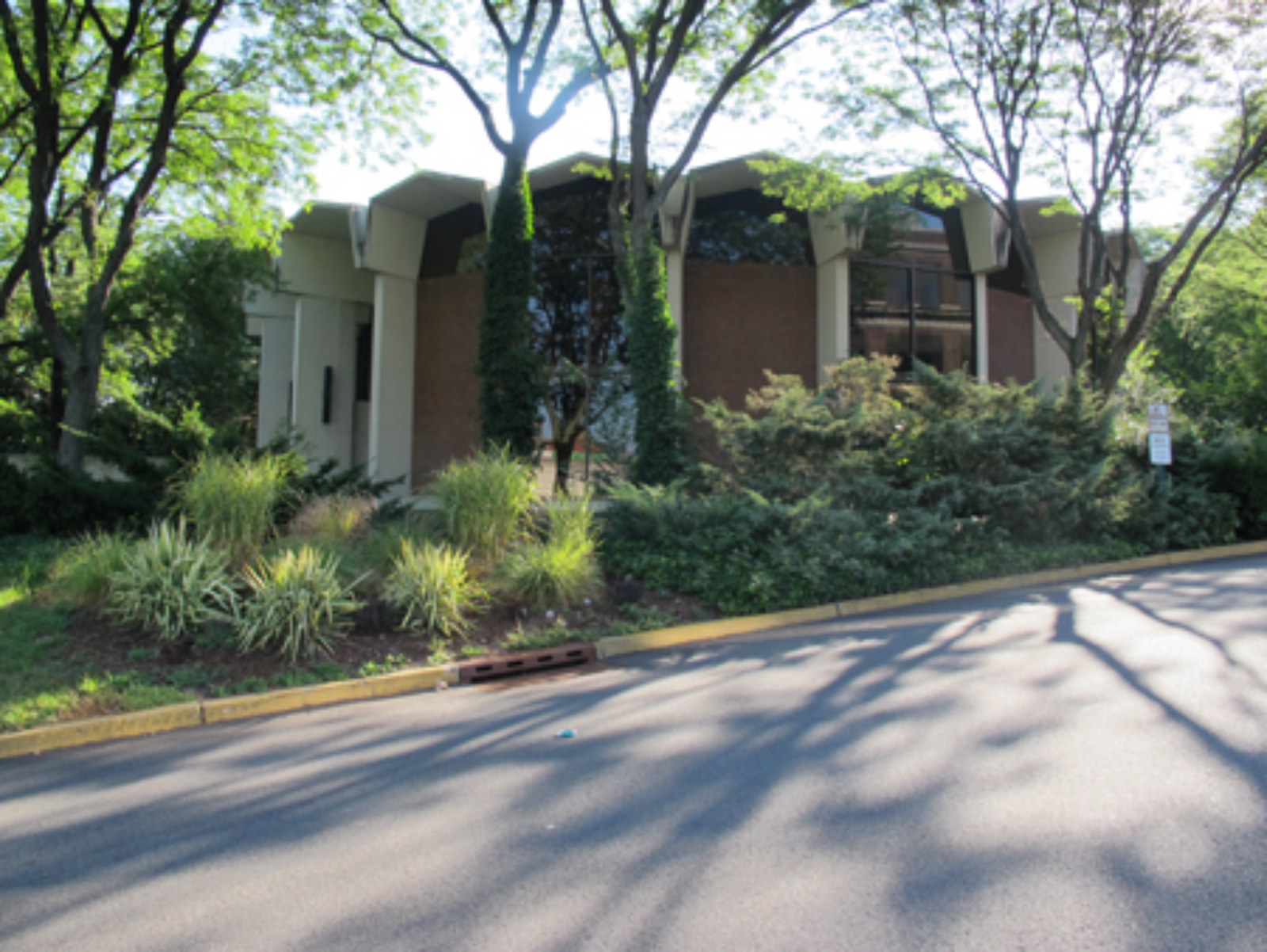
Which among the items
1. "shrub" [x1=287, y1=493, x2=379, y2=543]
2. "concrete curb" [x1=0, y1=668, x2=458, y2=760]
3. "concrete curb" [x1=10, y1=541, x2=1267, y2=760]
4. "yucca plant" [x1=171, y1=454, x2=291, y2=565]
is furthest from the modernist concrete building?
"concrete curb" [x1=0, y1=668, x2=458, y2=760]

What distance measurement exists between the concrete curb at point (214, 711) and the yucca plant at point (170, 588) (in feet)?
4.75

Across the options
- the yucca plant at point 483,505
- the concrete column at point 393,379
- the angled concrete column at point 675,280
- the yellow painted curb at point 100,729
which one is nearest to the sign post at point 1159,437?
the angled concrete column at point 675,280

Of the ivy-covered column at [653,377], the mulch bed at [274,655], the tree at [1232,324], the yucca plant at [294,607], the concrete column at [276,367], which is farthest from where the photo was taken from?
the concrete column at [276,367]

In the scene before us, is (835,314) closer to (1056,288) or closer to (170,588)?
(1056,288)

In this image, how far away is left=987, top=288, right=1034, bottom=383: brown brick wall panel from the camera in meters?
23.5

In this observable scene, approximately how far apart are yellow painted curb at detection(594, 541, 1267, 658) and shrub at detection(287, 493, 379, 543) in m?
3.52

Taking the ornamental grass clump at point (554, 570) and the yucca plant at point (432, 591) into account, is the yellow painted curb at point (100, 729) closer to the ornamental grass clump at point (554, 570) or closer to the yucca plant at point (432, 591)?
the yucca plant at point (432, 591)

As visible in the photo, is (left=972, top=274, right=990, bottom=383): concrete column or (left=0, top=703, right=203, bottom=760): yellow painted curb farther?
(left=972, top=274, right=990, bottom=383): concrete column

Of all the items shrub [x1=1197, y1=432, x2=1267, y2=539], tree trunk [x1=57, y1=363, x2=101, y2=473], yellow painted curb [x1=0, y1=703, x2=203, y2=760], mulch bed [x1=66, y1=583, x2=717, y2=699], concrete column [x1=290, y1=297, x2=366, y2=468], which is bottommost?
yellow painted curb [x1=0, y1=703, x2=203, y2=760]

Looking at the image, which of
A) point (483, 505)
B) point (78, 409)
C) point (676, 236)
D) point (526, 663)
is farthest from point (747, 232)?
point (526, 663)

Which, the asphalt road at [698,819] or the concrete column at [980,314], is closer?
the asphalt road at [698,819]

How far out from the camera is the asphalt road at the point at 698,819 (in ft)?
10.5

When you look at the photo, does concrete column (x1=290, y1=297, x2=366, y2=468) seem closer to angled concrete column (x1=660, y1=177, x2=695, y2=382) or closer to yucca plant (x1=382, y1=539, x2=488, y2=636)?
angled concrete column (x1=660, y1=177, x2=695, y2=382)

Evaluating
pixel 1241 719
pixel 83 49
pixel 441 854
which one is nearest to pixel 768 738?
pixel 441 854
